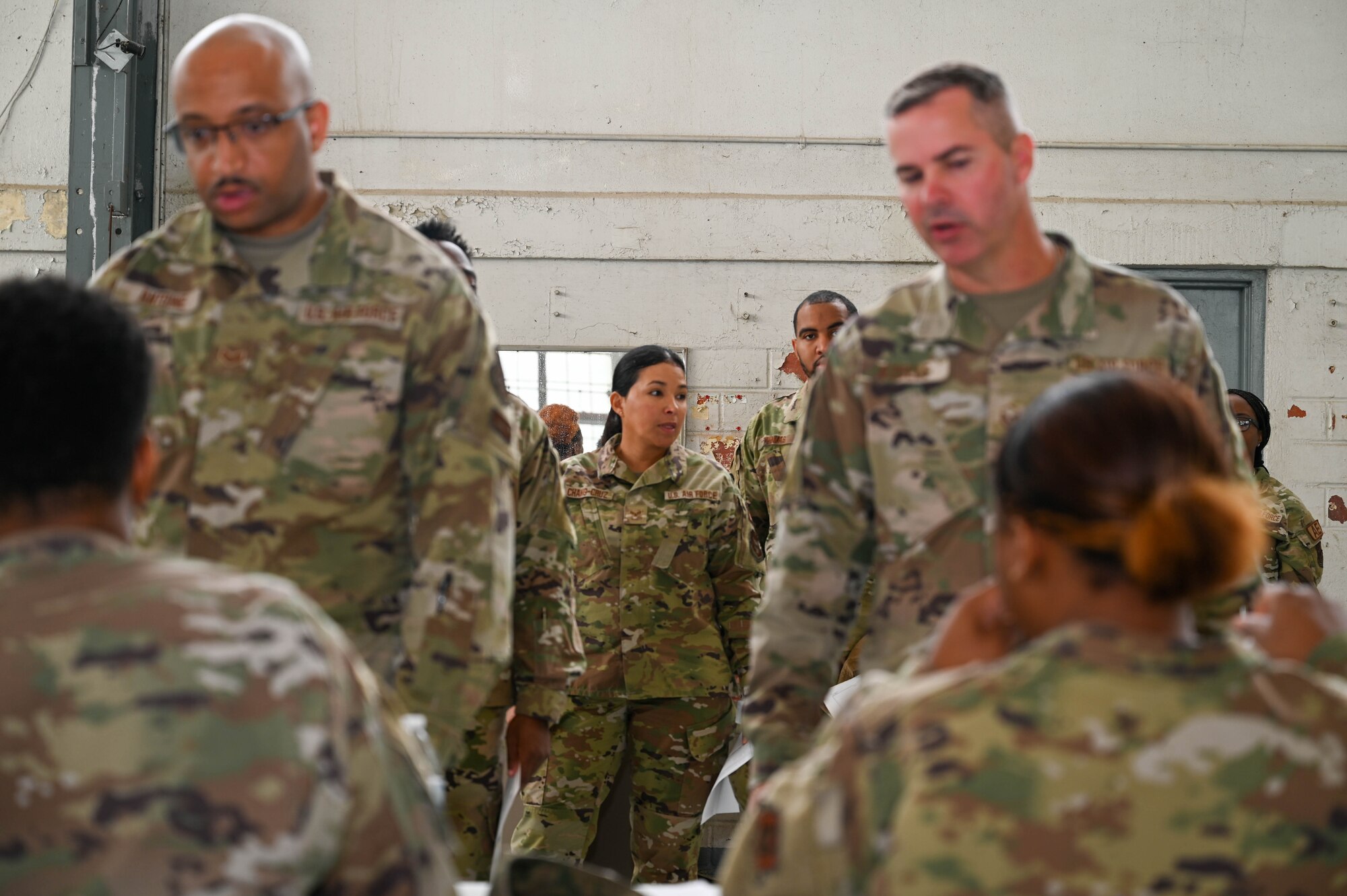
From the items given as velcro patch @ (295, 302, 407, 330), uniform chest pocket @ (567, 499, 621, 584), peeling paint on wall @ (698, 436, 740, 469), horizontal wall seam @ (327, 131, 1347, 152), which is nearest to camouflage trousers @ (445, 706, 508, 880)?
uniform chest pocket @ (567, 499, 621, 584)

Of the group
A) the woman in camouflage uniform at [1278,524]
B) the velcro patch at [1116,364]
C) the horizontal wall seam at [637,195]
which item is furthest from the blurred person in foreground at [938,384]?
the horizontal wall seam at [637,195]

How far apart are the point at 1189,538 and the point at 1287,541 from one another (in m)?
4.74

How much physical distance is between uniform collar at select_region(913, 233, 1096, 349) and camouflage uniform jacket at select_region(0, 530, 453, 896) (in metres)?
1.16

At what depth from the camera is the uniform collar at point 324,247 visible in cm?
198

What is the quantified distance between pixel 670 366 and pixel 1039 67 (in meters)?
3.54

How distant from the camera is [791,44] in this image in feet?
23.3

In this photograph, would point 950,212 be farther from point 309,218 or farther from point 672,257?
point 672,257

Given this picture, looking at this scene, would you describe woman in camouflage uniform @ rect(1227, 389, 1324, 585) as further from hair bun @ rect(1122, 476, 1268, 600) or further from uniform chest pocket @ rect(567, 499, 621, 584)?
hair bun @ rect(1122, 476, 1268, 600)

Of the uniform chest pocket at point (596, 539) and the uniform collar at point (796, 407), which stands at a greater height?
the uniform collar at point (796, 407)

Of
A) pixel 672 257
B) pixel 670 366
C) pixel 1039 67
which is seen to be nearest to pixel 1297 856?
pixel 670 366

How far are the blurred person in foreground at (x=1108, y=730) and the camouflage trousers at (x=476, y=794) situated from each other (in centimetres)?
246

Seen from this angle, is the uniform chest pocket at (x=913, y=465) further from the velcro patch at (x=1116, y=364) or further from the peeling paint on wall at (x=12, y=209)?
the peeling paint on wall at (x=12, y=209)

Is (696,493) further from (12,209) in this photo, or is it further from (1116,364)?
(12,209)

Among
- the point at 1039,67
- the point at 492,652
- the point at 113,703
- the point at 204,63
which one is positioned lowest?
the point at 492,652
